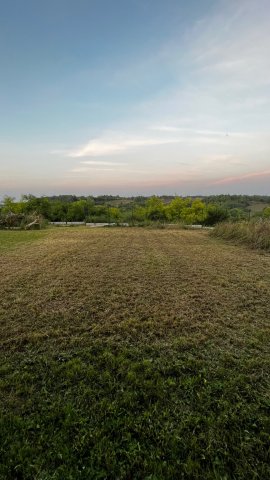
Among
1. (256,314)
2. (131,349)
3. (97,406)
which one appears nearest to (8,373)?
(97,406)

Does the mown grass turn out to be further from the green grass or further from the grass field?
the green grass

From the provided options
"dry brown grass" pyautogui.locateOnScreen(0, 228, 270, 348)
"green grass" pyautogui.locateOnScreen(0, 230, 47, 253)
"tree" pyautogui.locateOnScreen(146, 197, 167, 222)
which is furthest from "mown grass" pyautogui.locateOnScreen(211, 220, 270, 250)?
"tree" pyautogui.locateOnScreen(146, 197, 167, 222)

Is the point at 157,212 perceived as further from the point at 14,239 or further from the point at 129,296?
the point at 129,296

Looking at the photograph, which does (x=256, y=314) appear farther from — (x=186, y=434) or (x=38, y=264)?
(x=38, y=264)

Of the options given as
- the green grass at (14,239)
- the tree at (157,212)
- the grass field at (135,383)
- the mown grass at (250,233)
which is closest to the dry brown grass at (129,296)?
the grass field at (135,383)

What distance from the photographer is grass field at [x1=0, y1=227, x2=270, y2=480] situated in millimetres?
1340

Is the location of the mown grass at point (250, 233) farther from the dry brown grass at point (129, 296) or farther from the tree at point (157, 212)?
the tree at point (157, 212)

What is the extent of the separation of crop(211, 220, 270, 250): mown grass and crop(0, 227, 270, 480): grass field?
4945 mm

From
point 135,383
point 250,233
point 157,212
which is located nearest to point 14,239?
point 250,233

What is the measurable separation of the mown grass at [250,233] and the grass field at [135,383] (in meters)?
4.95

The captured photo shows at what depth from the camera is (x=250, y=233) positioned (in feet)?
30.6

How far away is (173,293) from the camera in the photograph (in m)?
3.99

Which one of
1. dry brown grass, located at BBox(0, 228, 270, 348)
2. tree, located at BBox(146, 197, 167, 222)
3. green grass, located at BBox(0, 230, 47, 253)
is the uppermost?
tree, located at BBox(146, 197, 167, 222)

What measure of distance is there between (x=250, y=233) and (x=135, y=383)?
8.88m
